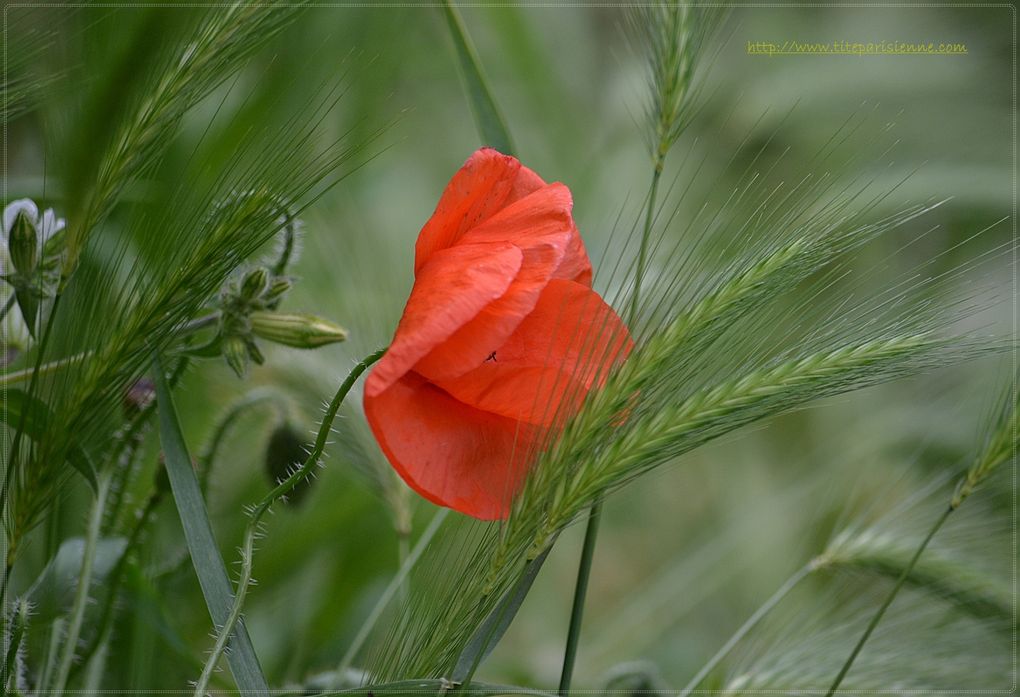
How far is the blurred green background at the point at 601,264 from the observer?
500 mm

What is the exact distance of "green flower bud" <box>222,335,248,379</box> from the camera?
334mm

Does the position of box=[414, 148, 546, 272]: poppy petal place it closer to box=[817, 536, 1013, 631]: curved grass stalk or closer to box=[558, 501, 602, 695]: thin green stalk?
box=[558, 501, 602, 695]: thin green stalk

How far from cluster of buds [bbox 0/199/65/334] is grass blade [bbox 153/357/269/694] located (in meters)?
0.04

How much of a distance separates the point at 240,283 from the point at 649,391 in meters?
0.15

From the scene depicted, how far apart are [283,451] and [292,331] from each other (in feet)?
0.38

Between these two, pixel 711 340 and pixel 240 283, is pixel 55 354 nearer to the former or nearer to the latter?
pixel 240 283

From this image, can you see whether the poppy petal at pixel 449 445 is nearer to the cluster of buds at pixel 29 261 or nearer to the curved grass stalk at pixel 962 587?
the cluster of buds at pixel 29 261

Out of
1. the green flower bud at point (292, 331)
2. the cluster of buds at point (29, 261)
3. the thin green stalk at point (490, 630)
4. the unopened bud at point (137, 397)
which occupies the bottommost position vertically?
the thin green stalk at point (490, 630)

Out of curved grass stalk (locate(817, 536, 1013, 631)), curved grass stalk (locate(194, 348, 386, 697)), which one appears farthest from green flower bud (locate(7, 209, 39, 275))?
curved grass stalk (locate(817, 536, 1013, 631))

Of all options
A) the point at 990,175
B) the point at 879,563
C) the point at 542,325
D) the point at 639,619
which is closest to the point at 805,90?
the point at 990,175

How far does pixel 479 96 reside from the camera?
0.42m

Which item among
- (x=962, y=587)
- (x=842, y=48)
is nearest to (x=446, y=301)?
(x=962, y=587)

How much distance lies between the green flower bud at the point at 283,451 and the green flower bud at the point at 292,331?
0.10 metres

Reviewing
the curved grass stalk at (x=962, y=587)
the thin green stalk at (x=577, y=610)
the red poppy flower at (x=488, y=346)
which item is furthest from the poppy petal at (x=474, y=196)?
the curved grass stalk at (x=962, y=587)
